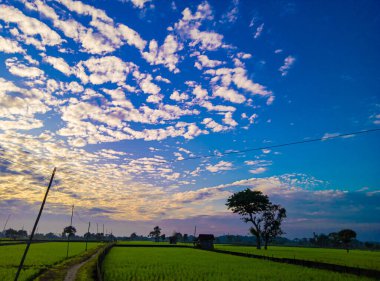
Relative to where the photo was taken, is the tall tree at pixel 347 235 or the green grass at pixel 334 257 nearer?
the green grass at pixel 334 257

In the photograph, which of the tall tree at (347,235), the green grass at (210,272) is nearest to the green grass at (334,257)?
the green grass at (210,272)

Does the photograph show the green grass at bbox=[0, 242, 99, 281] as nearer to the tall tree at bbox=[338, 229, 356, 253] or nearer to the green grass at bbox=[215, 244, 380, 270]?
the green grass at bbox=[215, 244, 380, 270]

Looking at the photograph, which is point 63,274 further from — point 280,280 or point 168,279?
point 280,280

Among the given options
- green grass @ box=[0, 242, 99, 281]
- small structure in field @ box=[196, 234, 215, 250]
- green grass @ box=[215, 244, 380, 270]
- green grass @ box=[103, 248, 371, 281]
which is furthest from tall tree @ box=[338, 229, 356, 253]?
green grass @ box=[0, 242, 99, 281]

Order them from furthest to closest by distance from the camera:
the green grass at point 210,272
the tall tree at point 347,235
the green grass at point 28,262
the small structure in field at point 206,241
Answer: the tall tree at point 347,235 → the small structure in field at point 206,241 → the green grass at point 28,262 → the green grass at point 210,272

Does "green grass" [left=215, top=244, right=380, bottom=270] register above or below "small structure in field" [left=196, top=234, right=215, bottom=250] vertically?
below

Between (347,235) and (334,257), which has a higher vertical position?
(347,235)

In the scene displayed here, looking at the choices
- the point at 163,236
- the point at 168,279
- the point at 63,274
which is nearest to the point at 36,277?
the point at 63,274

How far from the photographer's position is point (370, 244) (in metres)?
153

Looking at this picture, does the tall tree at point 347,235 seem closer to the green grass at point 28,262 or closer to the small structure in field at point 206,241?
the small structure in field at point 206,241

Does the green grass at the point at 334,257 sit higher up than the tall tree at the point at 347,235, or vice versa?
the tall tree at the point at 347,235

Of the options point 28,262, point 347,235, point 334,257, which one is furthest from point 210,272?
point 347,235

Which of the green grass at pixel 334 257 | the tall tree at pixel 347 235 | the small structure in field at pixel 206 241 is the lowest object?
the green grass at pixel 334 257

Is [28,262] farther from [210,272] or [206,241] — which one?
[206,241]
